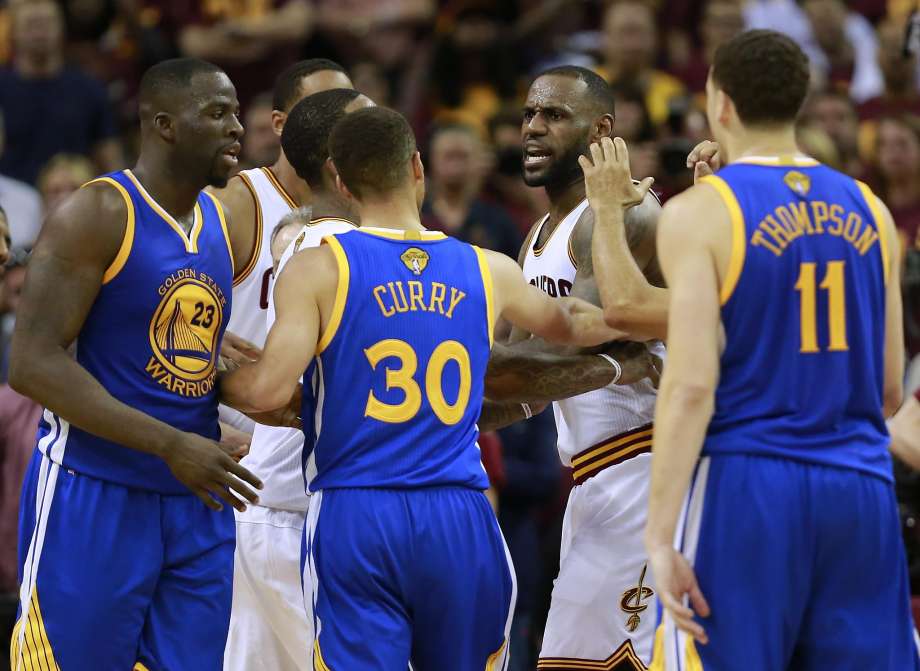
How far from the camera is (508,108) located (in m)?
12.7

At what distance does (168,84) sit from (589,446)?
2128 mm

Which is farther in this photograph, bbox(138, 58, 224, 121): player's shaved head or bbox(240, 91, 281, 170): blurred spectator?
bbox(240, 91, 281, 170): blurred spectator

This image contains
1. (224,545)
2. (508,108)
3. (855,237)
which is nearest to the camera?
(855,237)

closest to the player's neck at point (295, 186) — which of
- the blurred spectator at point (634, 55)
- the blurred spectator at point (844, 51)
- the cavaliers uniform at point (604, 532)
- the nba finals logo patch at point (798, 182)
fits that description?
the cavaliers uniform at point (604, 532)

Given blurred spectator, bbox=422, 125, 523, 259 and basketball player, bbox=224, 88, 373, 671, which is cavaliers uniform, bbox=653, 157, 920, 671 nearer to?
basketball player, bbox=224, 88, 373, 671

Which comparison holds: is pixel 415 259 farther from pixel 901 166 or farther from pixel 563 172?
pixel 901 166

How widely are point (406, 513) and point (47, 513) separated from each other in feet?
4.05

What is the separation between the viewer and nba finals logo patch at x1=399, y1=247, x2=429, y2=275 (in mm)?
4914

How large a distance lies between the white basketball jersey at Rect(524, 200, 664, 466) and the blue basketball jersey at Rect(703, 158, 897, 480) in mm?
1587

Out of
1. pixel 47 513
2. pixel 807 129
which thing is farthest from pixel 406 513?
pixel 807 129

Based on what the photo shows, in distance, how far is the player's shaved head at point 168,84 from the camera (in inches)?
212

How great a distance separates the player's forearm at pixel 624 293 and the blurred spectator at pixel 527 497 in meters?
4.23

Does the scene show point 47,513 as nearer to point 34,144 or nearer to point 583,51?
point 34,144

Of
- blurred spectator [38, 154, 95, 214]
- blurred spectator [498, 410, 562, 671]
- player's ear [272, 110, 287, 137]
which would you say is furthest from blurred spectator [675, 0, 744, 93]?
player's ear [272, 110, 287, 137]
